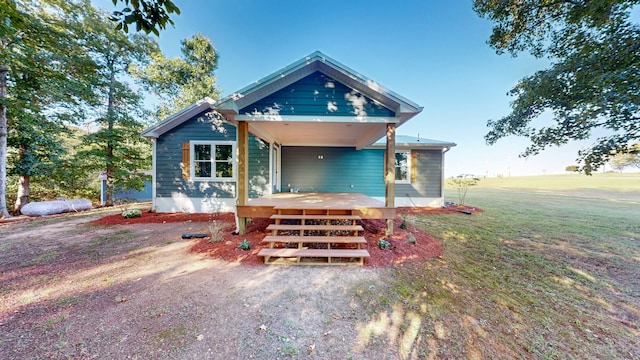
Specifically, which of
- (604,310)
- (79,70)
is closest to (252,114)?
(604,310)

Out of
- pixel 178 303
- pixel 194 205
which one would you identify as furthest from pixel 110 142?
pixel 178 303

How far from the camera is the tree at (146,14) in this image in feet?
9.07

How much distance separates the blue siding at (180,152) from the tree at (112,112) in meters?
4.27

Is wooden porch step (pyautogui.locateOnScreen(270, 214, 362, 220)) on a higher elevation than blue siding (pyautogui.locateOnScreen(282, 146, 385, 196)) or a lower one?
lower

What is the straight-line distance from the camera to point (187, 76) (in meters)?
14.8

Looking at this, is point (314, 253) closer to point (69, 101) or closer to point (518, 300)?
point (518, 300)

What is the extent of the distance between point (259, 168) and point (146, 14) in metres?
5.72

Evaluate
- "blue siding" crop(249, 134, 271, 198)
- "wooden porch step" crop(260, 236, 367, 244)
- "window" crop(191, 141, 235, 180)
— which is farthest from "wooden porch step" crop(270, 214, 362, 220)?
"window" crop(191, 141, 235, 180)

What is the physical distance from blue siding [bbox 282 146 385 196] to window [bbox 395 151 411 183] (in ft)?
3.85

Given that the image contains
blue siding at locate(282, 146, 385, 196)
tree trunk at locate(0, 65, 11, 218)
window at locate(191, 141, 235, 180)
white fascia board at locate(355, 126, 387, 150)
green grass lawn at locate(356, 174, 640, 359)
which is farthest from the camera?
blue siding at locate(282, 146, 385, 196)

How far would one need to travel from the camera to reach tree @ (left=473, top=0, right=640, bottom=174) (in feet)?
13.4

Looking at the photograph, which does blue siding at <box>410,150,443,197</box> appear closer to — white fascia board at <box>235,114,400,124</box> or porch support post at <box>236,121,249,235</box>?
white fascia board at <box>235,114,400,124</box>

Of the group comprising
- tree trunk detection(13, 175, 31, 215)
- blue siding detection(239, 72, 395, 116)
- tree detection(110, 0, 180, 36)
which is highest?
tree detection(110, 0, 180, 36)

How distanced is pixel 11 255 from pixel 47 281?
2.16 meters
